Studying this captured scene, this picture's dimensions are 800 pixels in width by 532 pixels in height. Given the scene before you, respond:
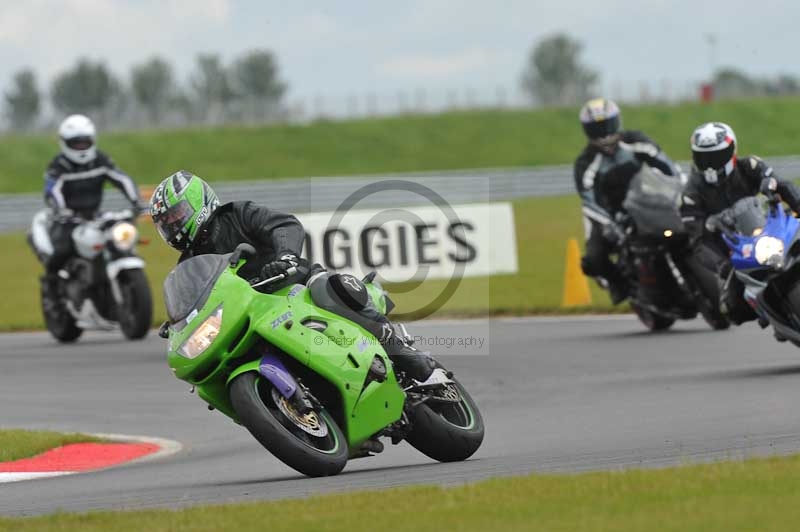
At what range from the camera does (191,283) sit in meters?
8.41

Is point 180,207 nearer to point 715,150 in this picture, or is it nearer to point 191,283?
point 191,283

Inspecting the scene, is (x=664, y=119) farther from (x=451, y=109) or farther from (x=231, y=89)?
(x=231, y=89)

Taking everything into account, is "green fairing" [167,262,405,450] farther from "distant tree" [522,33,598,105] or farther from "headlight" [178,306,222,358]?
"distant tree" [522,33,598,105]

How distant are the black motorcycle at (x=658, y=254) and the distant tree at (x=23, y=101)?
5181 cm

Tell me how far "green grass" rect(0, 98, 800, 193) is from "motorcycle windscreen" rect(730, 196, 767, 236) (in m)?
47.4

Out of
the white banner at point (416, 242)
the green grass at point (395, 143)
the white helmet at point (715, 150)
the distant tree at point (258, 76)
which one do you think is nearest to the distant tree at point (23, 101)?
the green grass at point (395, 143)

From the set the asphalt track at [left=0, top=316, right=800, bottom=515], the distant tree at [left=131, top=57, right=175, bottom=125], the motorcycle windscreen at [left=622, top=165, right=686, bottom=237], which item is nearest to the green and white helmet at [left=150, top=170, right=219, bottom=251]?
the asphalt track at [left=0, top=316, right=800, bottom=515]

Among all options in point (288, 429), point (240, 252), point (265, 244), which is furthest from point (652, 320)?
point (288, 429)

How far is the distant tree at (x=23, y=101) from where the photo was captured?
6675 centimetres

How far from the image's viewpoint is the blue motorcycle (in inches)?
472

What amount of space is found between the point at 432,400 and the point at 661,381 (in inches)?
174

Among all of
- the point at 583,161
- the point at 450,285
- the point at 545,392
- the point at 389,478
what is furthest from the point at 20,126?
the point at 389,478

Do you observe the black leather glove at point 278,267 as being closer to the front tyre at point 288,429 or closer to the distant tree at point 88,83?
the front tyre at point 288,429

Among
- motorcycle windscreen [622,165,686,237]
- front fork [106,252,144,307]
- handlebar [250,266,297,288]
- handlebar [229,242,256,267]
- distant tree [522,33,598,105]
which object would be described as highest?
handlebar [229,242,256,267]
